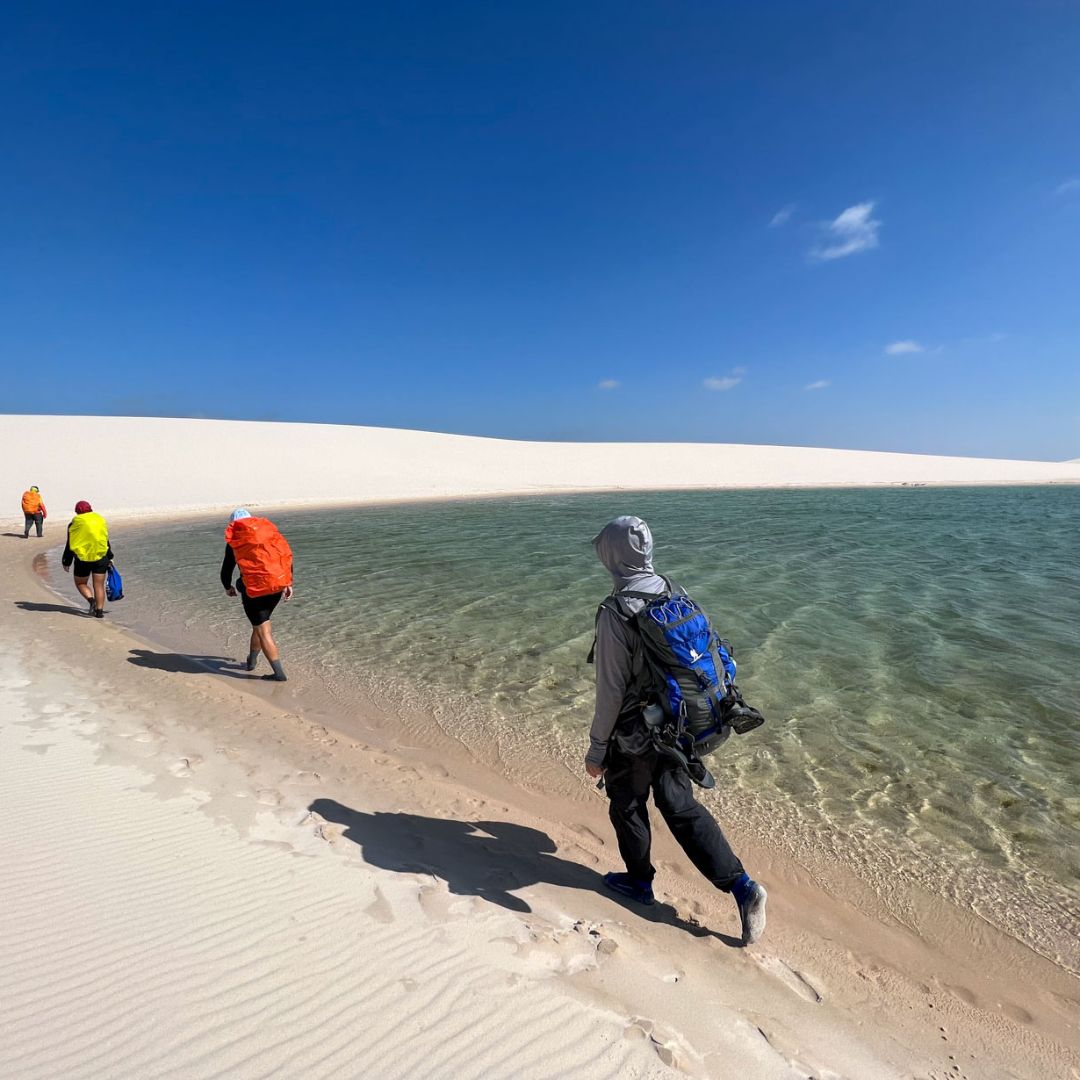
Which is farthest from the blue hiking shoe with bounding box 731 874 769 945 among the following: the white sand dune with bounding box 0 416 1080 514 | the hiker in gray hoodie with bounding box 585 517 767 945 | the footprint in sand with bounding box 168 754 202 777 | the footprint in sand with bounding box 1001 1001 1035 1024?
the white sand dune with bounding box 0 416 1080 514

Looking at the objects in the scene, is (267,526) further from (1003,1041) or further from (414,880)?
(1003,1041)

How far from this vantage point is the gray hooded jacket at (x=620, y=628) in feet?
8.91

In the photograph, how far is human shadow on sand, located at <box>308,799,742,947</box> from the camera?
3.11 metres

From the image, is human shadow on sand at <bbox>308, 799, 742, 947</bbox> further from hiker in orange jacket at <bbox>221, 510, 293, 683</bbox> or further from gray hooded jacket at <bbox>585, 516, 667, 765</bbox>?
hiker in orange jacket at <bbox>221, 510, 293, 683</bbox>

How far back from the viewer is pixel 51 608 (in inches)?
379

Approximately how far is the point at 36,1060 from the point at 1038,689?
313 inches

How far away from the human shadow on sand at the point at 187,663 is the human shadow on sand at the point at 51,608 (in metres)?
3.00

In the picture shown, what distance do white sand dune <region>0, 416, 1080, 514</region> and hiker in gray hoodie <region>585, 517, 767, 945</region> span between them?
33066mm

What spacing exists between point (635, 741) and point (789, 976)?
1264mm

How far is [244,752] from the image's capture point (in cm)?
463

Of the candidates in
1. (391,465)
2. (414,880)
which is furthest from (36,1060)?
(391,465)

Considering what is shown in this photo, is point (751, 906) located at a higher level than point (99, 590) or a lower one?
lower

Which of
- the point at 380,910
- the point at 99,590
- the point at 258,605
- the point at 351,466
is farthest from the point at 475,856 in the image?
the point at 351,466

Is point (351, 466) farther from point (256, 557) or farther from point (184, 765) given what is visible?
point (184, 765)
